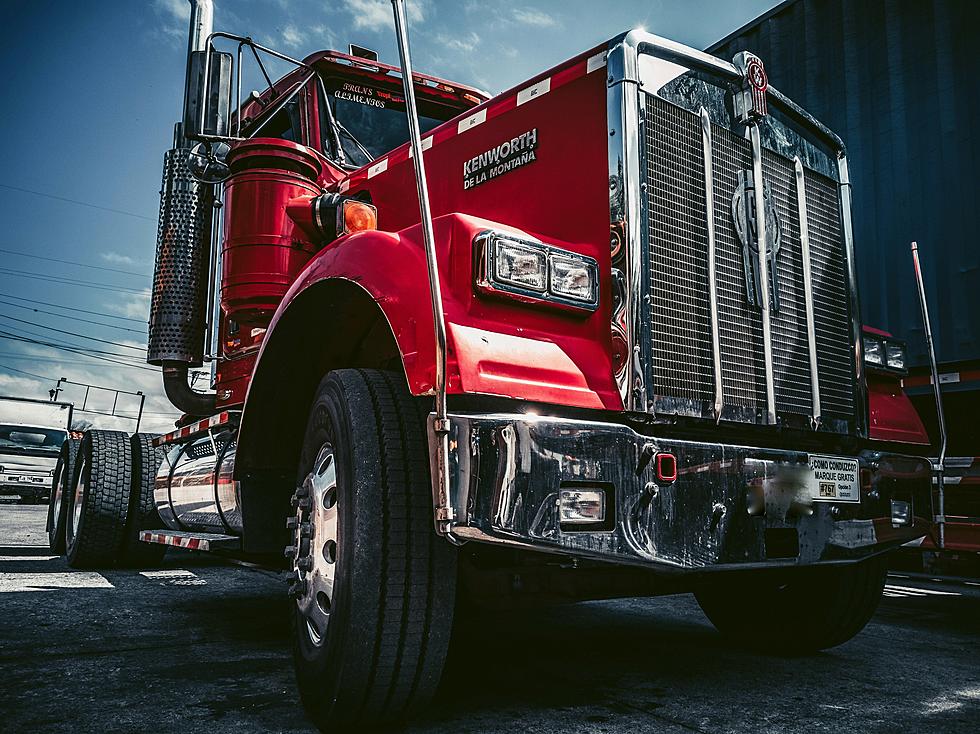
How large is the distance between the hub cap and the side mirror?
1933 millimetres

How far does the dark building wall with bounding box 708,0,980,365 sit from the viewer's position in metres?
6.27

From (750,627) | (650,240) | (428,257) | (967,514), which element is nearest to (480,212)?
(650,240)

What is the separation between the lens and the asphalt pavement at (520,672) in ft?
7.59

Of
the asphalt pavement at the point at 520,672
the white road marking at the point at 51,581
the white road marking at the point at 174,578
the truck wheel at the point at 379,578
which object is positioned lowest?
the asphalt pavement at the point at 520,672

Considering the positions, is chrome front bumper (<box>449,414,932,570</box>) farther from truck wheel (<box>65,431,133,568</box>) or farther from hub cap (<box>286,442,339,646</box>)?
truck wheel (<box>65,431,133,568</box>)

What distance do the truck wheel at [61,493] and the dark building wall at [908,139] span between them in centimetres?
637

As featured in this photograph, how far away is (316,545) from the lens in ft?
7.93

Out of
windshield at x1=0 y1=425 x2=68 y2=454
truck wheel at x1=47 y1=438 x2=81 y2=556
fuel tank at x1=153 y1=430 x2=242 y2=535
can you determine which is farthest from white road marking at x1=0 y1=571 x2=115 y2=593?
windshield at x1=0 y1=425 x2=68 y2=454

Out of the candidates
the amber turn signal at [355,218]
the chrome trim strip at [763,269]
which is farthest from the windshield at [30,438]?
the chrome trim strip at [763,269]

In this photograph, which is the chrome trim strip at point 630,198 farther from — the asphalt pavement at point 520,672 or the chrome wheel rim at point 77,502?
the chrome wheel rim at point 77,502

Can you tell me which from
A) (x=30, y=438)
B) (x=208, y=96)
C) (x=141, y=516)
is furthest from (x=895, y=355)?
(x=30, y=438)

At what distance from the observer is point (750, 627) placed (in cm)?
350

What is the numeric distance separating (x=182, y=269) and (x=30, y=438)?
1835 cm

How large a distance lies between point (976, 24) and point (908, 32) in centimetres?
58
